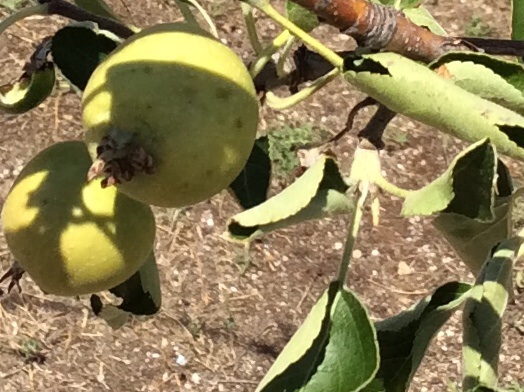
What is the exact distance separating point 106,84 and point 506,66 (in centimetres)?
30

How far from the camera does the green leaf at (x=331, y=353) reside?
609mm

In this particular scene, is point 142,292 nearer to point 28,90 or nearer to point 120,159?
point 28,90

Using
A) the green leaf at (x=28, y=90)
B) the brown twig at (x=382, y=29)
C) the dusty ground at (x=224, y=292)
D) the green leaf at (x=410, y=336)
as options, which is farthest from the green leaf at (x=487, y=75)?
the dusty ground at (x=224, y=292)

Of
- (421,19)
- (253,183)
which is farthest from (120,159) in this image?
(421,19)

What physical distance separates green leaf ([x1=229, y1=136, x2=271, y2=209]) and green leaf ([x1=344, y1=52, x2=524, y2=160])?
0.92 ft

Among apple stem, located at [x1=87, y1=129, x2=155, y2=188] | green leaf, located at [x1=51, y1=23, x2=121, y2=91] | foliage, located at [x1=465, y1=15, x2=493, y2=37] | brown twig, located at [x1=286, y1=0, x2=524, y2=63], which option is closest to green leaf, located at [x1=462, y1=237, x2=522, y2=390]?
brown twig, located at [x1=286, y1=0, x2=524, y2=63]

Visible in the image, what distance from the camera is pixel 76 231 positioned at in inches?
27.4

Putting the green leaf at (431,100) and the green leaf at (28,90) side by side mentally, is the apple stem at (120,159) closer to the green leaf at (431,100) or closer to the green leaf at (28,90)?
the green leaf at (431,100)

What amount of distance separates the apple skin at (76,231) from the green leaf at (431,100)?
0.21 m

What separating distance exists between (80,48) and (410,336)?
1.25 ft

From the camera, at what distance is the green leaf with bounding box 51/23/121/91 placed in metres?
0.78

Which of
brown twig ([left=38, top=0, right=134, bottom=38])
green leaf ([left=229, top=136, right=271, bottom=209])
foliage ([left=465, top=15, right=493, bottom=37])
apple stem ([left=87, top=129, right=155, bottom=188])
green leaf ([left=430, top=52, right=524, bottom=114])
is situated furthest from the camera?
foliage ([left=465, top=15, right=493, bottom=37])

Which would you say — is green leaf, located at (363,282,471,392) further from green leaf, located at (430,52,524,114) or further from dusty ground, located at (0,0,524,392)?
dusty ground, located at (0,0,524,392)

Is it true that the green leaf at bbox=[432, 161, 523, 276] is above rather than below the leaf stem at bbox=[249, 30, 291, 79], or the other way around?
below
